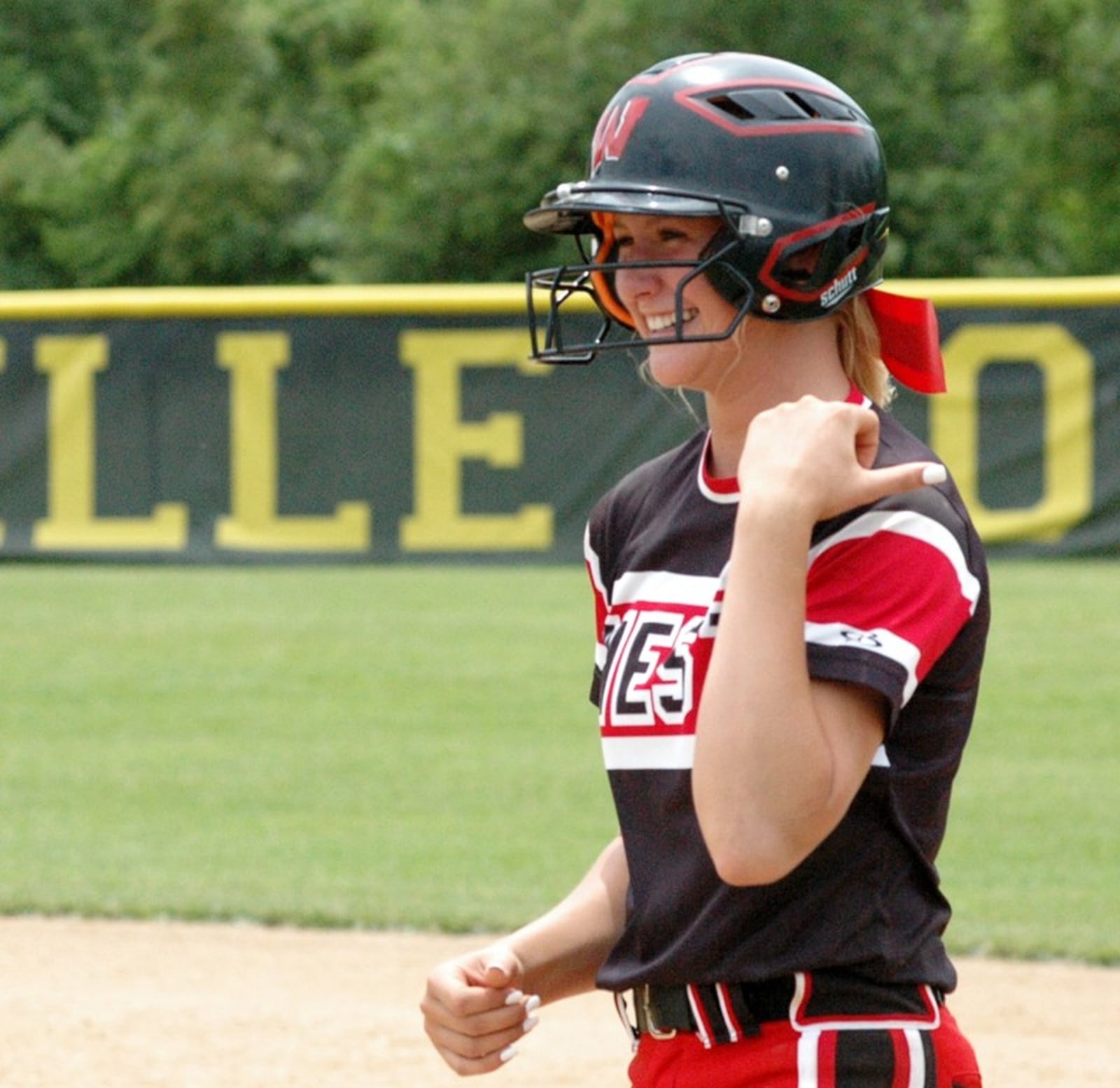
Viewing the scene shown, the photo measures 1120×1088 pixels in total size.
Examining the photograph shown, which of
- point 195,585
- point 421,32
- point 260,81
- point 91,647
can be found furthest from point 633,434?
point 260,81

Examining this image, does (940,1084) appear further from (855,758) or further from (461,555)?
(461,555)

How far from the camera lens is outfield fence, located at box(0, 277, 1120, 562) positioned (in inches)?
593

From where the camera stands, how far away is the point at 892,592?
2078mm

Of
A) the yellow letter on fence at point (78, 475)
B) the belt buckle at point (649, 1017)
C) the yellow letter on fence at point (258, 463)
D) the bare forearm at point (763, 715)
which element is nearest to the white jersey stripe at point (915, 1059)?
the belt buckle at point (649, 1017)

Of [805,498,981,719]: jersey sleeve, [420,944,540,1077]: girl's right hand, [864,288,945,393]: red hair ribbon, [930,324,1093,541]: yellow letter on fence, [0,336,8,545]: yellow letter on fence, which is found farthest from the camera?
[0,336,8,545]: yellow letter on fence

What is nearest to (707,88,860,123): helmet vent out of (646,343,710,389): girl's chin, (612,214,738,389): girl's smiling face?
(612,214,738,389): girl's smiling face

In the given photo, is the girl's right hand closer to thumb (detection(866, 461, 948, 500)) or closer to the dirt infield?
thumb (detection(866, 461, 948, 500))

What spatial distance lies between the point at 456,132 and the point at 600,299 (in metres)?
31.8

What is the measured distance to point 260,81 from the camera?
39.6 metres

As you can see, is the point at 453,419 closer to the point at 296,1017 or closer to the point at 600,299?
the point at 296,1017

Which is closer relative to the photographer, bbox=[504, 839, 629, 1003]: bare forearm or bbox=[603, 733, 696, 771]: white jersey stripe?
bbox=[603, 733, 696, 771]: white jersey stripe

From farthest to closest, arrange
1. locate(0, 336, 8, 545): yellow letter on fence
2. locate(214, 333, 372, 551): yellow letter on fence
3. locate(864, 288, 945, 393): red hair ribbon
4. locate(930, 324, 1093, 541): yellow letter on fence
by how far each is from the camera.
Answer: locate(0, 336, 8, 545): yellow letter on fence → locate(214, 333, 372, 551): yellow letter on fence → locate(930, 324, 1093, 541): yellow letter on fence → locate(864, 288, 945, 393): red hair ribbon

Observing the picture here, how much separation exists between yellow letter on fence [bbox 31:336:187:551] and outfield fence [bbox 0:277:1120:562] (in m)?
0.02

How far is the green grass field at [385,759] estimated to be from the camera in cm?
720
